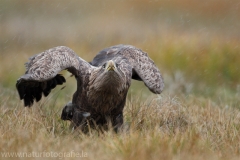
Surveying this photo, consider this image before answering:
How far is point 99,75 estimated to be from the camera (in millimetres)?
7102

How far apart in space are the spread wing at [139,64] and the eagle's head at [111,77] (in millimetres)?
251

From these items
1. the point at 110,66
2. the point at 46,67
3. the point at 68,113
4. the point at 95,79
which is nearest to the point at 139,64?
the point at 95,79

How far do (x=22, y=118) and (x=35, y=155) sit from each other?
1.79 m

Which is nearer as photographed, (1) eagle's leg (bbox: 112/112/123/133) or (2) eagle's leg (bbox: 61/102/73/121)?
(1) eagle's leg (bbox: 112/112/123/133)

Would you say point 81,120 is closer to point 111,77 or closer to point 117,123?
point 117,123

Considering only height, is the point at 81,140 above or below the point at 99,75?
below

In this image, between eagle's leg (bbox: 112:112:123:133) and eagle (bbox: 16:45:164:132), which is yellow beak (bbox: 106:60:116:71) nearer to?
eagle (bbox: 16:45:164:132)

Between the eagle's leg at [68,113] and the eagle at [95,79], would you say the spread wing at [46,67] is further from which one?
the eagle's leg at [68,113]

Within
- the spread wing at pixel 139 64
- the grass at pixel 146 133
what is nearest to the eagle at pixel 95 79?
the spread wing at pixel 139 64

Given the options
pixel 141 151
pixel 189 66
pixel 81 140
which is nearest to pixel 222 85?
pixel 189 66

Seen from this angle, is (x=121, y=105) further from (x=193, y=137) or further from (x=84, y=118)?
(x=193, y=137)

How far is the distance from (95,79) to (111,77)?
0.28 meters

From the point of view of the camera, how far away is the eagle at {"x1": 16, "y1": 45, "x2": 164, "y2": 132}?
7.13m

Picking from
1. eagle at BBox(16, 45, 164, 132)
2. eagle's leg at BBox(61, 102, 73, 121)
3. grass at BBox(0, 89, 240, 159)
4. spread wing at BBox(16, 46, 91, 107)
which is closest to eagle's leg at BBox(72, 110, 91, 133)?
eagle at BBox(16, 45, 164, 132)
